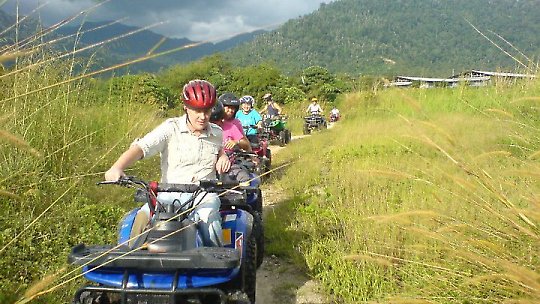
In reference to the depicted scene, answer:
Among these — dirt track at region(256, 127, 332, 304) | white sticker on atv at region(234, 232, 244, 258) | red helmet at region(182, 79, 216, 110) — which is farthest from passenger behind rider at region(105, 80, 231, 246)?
dirt track at region(256, 127, 332, 304)

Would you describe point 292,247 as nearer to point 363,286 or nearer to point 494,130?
point 363,286

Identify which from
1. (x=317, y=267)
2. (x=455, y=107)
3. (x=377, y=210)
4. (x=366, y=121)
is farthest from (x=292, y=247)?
(x=366, y=121)

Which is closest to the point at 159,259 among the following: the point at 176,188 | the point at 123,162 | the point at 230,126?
the point at 176,188

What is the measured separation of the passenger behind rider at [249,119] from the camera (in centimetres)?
973

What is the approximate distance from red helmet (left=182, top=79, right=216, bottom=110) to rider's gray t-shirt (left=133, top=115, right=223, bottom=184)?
0.26 metres

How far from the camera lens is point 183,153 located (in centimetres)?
393

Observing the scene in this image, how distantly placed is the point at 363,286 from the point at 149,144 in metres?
1.91

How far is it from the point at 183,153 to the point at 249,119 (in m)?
6.29

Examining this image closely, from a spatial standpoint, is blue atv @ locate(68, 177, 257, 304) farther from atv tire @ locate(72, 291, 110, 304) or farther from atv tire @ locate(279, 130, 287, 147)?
atv tire @ locate(279, 130, 287, 147)

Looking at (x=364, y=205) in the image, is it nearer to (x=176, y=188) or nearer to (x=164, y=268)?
(x=176, y=188)

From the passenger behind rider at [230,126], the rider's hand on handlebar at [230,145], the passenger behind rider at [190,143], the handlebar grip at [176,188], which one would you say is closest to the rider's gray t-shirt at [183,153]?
the passenger behind rider at [190,143]

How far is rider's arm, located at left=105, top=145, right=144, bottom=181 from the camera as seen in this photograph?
3168mm

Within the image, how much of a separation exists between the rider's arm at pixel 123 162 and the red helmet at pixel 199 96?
0.51 metres

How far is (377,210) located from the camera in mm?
4605
